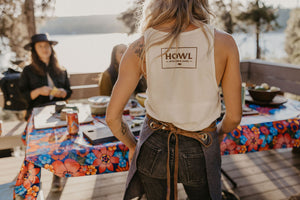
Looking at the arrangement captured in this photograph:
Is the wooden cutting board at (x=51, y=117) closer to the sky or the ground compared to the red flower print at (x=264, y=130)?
closer to the sky

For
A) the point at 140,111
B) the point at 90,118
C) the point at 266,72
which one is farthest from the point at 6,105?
the point at 266,72

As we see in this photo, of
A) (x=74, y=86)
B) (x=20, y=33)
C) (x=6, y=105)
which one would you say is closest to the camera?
(x=6, y=105)

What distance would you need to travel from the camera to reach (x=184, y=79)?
100cm

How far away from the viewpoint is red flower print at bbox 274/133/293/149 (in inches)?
73.0

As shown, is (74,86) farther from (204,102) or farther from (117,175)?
(204,102)

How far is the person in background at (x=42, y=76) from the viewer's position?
289cm

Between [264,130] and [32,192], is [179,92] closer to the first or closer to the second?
[32,192]

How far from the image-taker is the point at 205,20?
1.03 metres

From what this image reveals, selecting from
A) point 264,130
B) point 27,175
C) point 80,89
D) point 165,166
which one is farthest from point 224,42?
point 80,89

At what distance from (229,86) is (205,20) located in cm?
27

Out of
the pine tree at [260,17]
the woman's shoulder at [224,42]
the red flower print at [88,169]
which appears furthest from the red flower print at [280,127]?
the pine tree at [260,17]

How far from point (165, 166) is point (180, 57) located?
43 cm

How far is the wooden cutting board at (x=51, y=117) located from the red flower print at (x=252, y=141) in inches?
42.3

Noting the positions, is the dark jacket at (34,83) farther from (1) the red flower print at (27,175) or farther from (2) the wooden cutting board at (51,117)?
(1) the red flower print at (27,175)
